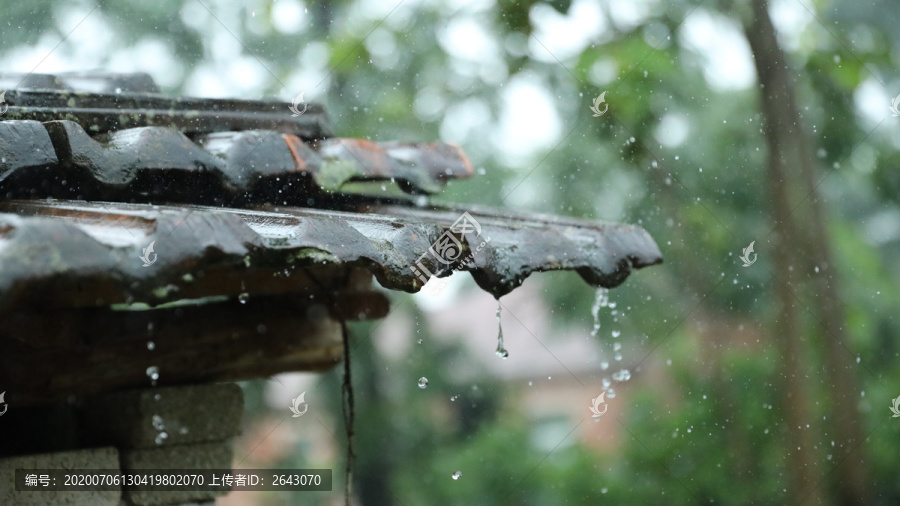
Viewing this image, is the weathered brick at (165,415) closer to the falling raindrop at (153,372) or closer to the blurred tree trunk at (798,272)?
the falling raindrop at (153,372)

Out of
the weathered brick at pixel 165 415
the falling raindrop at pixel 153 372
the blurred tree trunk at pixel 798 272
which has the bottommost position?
the weathered brick at pixel 165 415

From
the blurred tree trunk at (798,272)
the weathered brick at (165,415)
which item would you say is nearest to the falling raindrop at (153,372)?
the weathered brick at (165,415)

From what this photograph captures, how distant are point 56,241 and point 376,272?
Answer: 65 cm

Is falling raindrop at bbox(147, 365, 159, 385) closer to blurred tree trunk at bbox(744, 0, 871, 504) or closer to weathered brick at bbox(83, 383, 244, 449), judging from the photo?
weathered brick at bbox(83, 383, 244, 449)

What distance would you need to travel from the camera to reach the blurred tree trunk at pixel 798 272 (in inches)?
224

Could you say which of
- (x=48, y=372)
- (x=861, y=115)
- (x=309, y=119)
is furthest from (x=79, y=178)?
(x=861, y=115)

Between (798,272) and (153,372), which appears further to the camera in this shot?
(798,272)

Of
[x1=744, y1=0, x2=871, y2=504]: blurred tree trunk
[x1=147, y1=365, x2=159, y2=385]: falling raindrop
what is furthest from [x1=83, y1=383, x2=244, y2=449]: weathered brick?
[x1=744, y1=0, x2=871, y2=504]: blurred tree trunk

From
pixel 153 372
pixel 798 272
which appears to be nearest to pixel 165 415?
pixel 153 372

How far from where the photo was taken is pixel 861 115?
7926 millimetres

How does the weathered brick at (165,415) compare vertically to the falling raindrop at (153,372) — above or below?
below

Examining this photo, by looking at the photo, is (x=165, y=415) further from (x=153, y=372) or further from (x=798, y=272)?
(x=798, y=272)

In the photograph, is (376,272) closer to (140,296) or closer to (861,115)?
(140,296)

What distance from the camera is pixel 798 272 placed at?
19.4 feet
